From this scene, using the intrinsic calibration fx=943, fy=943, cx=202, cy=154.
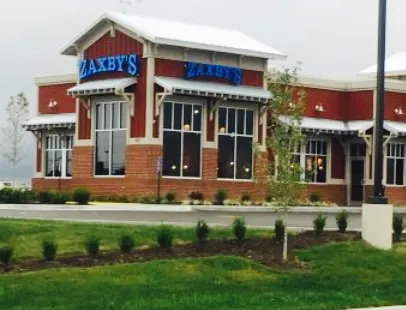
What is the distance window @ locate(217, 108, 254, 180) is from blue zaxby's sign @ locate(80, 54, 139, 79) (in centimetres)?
473

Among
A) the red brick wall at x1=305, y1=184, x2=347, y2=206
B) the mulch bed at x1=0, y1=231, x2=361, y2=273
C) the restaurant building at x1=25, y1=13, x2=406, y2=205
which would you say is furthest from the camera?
the red brick wall at x1=305, y1=184, x2=347, y2=206

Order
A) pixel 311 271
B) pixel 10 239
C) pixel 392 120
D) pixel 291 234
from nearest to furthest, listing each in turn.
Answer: pixel 311 271
pixel 10 239
pixel 291 234
pixel 392 120

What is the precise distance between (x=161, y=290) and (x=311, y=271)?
140 inches

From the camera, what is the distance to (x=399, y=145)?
2008 inches

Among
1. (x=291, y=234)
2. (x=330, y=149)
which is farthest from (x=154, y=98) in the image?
(x=291, y=234)

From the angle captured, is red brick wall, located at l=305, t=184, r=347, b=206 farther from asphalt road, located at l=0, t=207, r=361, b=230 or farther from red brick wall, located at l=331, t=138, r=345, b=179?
asphalt road, located at l=0, t=207, r=361, b=230

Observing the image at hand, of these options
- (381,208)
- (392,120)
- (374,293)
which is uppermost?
(392,120)

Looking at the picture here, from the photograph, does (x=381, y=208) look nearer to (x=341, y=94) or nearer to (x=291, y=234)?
(x=291, y=234)

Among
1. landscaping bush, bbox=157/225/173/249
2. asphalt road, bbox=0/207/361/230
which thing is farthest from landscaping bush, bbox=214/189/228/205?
landscaping bush, bbox=157/225/173/249

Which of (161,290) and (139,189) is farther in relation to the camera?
(139,189)

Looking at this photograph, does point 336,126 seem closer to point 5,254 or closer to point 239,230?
point 239,230

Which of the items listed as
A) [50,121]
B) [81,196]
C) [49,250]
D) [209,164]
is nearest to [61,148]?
[50,121]

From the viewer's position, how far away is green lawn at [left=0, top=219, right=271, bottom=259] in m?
18.4

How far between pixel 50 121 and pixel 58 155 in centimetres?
191
